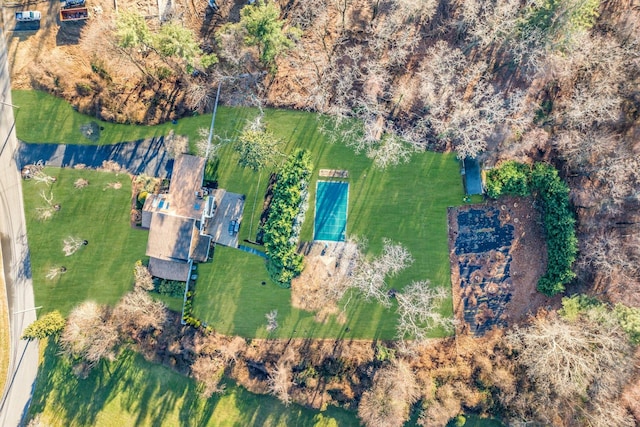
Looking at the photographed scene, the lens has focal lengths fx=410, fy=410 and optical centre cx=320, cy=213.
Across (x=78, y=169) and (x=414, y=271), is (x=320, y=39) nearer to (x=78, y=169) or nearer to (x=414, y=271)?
(x=414, y=271)

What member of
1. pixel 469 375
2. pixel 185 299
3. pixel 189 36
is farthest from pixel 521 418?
pixel 189 36

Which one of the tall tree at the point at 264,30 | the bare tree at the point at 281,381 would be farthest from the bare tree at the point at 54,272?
the tall tree at the point at 264,30

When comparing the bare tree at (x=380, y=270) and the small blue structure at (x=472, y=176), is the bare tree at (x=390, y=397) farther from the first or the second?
the small blue structure at (x=472, y=176)

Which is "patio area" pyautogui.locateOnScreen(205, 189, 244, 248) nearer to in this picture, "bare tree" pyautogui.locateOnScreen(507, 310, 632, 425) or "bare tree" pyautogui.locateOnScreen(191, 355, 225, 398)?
"bare tree" pyautogui.locateOnScreen(191, 355, 225, 398)

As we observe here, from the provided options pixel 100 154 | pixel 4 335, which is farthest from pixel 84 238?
pixel 4 335

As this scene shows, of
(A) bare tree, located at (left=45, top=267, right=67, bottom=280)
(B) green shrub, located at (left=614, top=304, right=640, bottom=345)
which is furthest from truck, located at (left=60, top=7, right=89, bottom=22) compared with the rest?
(B) green shrub, located at (left=614, top=304, right=640, bottom=345)

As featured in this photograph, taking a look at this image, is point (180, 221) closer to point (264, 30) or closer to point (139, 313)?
point (139, 313)
